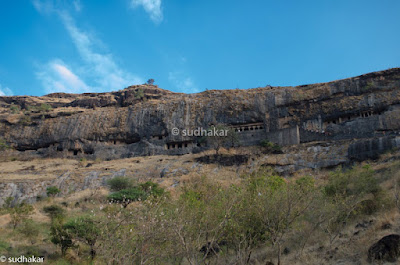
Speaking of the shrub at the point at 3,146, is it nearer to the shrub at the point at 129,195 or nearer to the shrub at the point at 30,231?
the shrub at the point at 129,195

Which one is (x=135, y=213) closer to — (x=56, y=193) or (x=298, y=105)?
(x=56, y=193)

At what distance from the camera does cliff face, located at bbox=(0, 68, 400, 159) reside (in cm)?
3538

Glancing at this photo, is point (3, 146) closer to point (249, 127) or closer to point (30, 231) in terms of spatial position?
point (30, 231)

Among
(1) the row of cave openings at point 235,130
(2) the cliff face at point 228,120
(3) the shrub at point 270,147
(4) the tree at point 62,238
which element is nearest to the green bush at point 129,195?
(4) the tree at point 62,238

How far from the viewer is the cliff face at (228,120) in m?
35.4

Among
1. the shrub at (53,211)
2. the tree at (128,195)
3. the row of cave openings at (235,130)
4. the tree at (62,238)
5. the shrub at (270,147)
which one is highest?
the row of cave openings at (235,130)

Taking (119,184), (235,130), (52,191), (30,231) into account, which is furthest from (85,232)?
(235,130)

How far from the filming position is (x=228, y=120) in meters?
42.3

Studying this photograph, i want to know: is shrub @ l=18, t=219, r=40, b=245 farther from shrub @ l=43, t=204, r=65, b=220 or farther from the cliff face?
the cliff face

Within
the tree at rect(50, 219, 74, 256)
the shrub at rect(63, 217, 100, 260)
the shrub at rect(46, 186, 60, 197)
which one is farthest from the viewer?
the shrub at rect(46, 186, 60, 197)

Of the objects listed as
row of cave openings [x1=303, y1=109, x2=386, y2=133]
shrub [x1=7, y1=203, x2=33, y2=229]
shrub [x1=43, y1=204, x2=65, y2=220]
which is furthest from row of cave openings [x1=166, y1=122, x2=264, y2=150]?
shrub [x1=7, y1=203, x2=33, y2=229]

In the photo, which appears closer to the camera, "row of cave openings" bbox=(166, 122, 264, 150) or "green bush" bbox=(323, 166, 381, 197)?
"green bush" bbox=(323, 166, 381, 197)

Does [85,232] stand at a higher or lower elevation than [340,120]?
lower

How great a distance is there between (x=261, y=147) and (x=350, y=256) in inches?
1015
